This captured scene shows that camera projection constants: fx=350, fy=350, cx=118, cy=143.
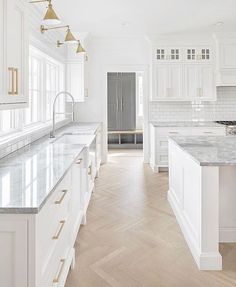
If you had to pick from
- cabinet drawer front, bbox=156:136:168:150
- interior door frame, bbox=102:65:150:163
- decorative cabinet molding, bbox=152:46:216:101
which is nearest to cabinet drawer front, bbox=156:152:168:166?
cabinet drawer front, bbox=156:136:168:150

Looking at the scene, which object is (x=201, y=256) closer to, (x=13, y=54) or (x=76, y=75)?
(x=13, y=54)

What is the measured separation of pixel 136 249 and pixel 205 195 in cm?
83

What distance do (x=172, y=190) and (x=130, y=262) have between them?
5.51ft

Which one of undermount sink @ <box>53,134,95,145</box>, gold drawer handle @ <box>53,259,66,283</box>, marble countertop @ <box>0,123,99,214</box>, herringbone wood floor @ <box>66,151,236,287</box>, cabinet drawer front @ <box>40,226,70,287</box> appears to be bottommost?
herringbone wood floor @ <box>66,151,236,287</box>

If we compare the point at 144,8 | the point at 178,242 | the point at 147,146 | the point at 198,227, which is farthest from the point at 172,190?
the point at 147,146

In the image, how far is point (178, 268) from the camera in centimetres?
271

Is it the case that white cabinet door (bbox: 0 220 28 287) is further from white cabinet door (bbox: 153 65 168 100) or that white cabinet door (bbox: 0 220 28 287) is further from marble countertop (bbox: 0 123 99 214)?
white cabinet door (bbox: 153 65 168 100)

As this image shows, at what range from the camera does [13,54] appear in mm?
2336

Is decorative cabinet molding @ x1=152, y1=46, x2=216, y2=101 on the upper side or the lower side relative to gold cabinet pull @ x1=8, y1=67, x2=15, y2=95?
upper

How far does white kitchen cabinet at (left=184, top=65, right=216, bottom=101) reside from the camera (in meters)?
6.87

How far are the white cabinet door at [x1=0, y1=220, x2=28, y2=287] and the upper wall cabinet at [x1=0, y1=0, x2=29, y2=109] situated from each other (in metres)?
0.92

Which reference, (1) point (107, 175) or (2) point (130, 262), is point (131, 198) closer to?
(1) point (107, 175)

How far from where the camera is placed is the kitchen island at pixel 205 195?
2.70 metres

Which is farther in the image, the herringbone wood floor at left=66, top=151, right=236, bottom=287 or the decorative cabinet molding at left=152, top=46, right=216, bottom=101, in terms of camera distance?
the decorative cabinet molding at left=152, top=46, right=216, bottom=101
